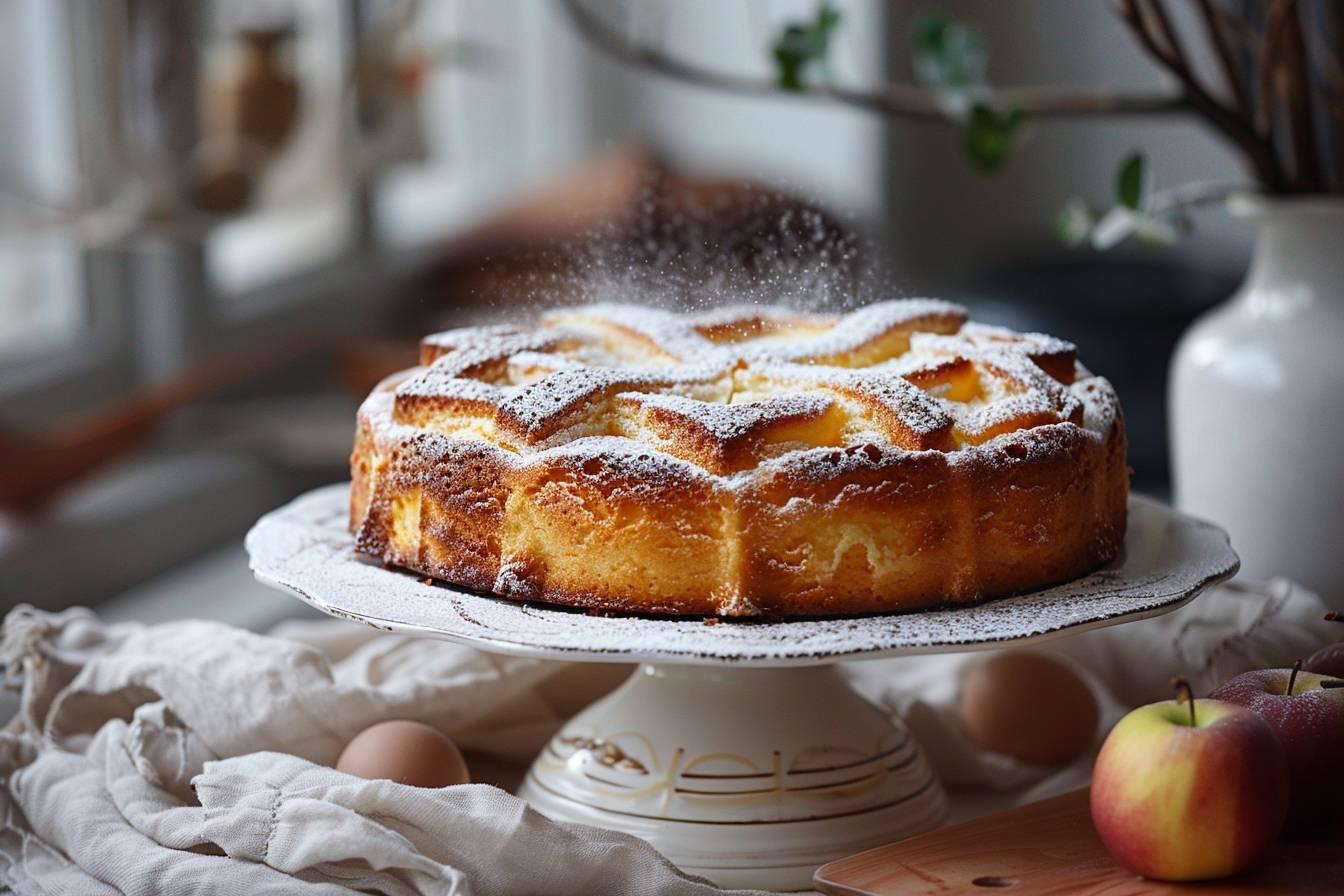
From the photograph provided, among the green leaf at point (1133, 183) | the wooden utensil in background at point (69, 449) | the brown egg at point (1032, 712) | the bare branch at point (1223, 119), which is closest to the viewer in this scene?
the brown egg at point (1032, 712)

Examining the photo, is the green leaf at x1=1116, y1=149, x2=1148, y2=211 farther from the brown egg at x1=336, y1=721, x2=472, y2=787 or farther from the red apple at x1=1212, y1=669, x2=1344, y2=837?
the brown egg at x1=336, y1=721, x2=472, y2=787

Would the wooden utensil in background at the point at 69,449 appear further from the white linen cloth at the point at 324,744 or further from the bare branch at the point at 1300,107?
the bare branch at the point at 1300,107

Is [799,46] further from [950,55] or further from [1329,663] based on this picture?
[1329,663]

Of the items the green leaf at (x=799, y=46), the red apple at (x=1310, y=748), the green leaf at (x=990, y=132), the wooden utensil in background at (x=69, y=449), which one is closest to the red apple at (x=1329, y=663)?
the red apple at (x=1310, y=748)

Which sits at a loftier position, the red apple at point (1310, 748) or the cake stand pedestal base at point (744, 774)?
the red apple at point (1310, 748)

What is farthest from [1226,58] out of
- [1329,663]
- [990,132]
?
[1329,663]

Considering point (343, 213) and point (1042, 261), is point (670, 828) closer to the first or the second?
point (343, 213)

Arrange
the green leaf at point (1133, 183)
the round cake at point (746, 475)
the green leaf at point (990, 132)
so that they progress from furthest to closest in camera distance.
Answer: the green leaf at point (990, 132) < the green leaf at point (1133, 183) < the round cake at point (746, 475)

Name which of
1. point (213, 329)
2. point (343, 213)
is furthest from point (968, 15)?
point (213, 329)
